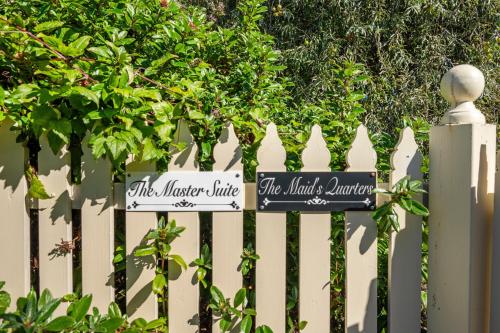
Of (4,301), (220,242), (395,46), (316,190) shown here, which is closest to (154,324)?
(220,242)

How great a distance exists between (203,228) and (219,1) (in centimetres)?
387

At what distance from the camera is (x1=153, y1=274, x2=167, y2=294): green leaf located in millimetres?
1367

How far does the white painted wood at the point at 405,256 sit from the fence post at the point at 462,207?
0.06 m

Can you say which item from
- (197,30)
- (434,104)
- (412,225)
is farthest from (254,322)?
(434,104)

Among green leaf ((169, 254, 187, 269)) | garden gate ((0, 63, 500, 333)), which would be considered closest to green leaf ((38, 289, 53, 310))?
garden gate ((0, 63, 500, 333))

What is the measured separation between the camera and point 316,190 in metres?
1.37

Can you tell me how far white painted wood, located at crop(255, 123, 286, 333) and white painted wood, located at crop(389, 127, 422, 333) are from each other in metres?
0.38

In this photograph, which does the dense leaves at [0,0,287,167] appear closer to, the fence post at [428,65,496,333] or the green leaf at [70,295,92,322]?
the green leaf at [70,295,92,322]

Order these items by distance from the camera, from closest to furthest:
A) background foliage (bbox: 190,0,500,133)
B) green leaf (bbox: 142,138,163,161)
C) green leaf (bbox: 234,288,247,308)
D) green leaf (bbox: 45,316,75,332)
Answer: green leaf (bbox: 45,316,75,332) < green leaf (bbox: 142,138,163,161) < green leaf (bbox: 234,288,247,308) < background foliage (bbox: 190,0,500,133)

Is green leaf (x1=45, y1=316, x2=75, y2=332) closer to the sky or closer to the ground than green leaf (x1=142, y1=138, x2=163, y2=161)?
closer to the ground

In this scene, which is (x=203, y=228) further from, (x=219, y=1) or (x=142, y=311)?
(x=219, y=1)

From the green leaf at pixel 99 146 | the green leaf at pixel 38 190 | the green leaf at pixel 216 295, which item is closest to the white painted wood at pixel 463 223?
the green leaf at pixel 216 295

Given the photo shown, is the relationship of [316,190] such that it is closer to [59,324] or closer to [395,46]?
[59,324]

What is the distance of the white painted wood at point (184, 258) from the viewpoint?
54.3 inches
